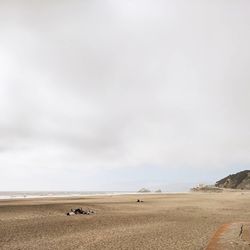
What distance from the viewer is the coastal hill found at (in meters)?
129

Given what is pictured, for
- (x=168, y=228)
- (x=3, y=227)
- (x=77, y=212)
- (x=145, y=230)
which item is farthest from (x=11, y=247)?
(x=77, y=212)

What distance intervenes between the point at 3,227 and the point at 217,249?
1396 cm

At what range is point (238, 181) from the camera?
449ft

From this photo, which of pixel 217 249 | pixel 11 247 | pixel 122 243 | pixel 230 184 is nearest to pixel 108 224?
pixel 122 243

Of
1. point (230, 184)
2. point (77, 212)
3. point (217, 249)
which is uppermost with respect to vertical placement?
point (230, 184)

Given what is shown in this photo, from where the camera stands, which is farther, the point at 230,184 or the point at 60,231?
the point at 230,184

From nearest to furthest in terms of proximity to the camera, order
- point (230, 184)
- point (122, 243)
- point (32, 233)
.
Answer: point (122, 243) < point (32, 233) < point (230, 184)

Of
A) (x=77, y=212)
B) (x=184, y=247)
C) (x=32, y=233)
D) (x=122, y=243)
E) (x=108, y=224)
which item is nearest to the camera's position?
(x=184, y=247)

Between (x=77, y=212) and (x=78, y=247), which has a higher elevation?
(x=77, y=212)

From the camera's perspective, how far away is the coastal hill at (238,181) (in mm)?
129288

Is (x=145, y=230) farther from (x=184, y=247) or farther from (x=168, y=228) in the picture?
(x=184, y=247)

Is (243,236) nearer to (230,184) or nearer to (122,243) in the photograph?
(122,243)

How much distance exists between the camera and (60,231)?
68.6 ft

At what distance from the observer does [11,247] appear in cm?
1594
